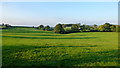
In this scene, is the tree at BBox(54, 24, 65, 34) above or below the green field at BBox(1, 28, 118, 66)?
above

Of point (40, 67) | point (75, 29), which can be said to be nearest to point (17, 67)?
point (40, 67)

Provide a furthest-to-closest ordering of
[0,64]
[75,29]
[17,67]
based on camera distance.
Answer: [75,29]
[0,64]
[17,67]

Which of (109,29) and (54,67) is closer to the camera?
(54,67)

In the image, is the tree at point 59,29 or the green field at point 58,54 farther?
the tree at point 59,29

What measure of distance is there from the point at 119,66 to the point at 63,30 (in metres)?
34.1

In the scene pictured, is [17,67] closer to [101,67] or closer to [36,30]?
[101,67]

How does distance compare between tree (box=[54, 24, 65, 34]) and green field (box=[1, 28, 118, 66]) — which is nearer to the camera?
green field (box=[1, 28, 118, 66])

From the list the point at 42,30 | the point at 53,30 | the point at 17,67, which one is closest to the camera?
the point at 17,67

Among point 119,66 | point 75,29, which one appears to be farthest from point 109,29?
point 119,66

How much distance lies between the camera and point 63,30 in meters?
39.1

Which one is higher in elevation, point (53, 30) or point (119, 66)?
point (53, 30)

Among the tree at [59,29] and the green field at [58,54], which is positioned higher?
the tree at [59,29]

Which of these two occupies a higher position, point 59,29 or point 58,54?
point 59,29

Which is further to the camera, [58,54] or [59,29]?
[59,29]
